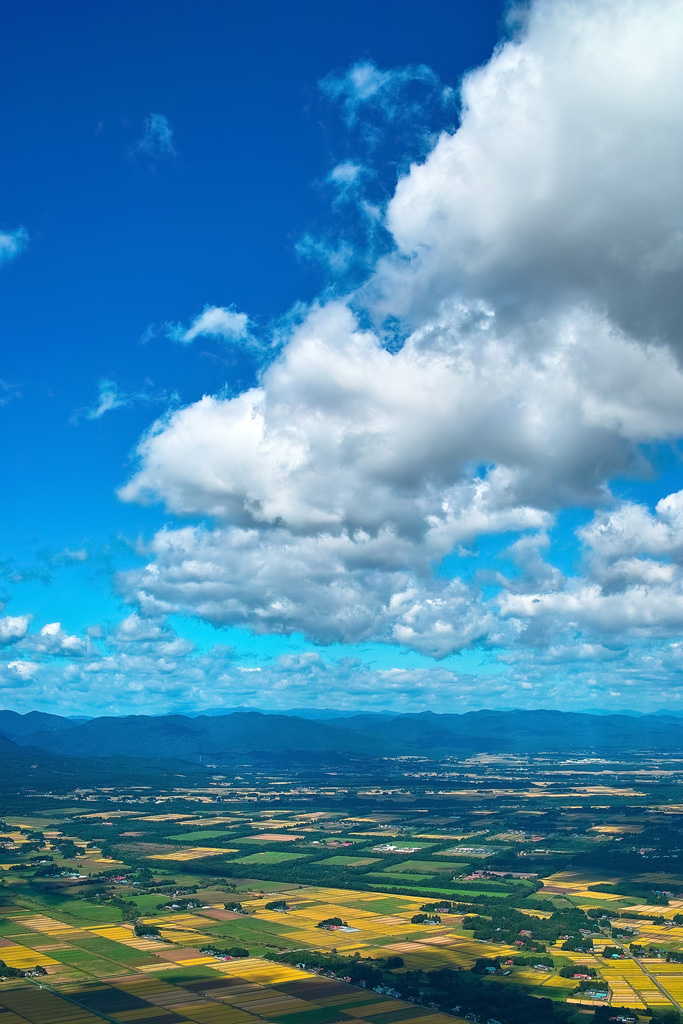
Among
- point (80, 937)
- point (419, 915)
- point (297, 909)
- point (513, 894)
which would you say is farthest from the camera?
point (513, 894)

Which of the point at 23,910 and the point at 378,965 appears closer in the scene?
the point at 378,965

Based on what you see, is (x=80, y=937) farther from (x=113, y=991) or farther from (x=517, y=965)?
(x=517, y=965)

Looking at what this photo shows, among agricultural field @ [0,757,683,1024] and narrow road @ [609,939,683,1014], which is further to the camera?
narrow road @ [609,939,683,1014]

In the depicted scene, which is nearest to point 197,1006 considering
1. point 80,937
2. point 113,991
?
point 113,991

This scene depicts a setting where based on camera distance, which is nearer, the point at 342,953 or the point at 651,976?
the point at 651,976

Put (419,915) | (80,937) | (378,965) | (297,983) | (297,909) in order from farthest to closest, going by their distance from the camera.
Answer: (297,909) → (419,915) → (80,937) → (378,965) → (297,983)

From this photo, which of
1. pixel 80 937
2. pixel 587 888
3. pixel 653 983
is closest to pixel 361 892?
pixel 587 888

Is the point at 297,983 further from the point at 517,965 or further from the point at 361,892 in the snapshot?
the point at 361,892

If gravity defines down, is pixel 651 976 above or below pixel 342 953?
below

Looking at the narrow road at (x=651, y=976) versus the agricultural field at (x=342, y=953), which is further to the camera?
the narrow road at (x=651, y=976)
